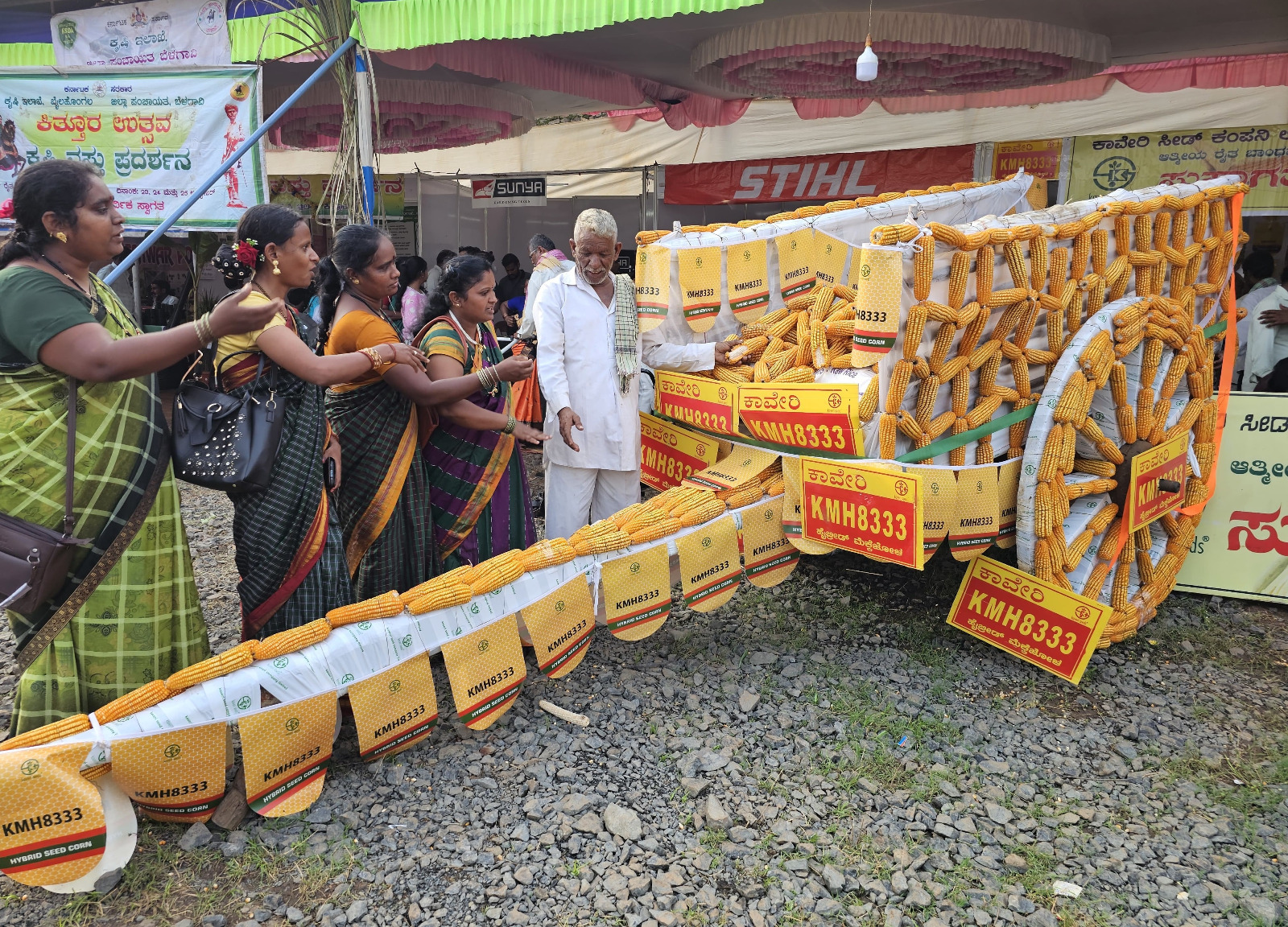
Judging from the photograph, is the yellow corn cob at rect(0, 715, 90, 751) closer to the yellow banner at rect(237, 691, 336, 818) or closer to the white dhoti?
the yellow banner at rect(237, 691, 336, 818)

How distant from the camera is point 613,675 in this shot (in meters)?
2.89

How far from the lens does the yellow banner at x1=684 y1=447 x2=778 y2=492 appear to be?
289 centimetres

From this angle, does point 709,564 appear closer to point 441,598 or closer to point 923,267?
point 441,598

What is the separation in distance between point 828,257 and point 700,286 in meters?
0.55

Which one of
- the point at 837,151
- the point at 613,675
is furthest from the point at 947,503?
the point at 837,151

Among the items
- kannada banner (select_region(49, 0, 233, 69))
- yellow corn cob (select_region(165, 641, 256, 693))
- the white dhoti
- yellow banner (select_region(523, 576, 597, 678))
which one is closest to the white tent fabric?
kannada banner (select_region(49, 0, 233, 69))

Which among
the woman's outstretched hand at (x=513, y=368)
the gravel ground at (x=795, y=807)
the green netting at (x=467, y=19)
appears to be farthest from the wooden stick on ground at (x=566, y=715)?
the green netting at (x=467, y=19)

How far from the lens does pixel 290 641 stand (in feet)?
6.51

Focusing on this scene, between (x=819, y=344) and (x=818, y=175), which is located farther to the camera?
(x=818, y=175)

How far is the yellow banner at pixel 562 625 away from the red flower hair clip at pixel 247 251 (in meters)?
1.18

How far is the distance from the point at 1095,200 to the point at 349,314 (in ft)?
8.51

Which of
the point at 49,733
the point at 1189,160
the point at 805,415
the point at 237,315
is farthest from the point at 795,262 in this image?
the point at 1189,160

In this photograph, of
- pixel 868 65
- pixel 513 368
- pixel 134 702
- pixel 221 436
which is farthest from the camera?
pixel 868 65

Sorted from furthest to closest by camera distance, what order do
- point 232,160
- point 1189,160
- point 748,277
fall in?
point 1189,160, point 232,160, point 748,277
